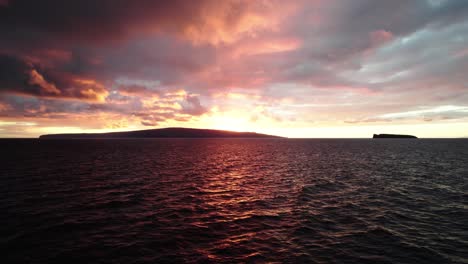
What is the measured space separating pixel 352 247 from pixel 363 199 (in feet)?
49.2

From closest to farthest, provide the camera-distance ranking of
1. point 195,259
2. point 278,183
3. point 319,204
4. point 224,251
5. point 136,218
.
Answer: point 195,259, point 224,251, point 136,218, point 319,204, point 278,183

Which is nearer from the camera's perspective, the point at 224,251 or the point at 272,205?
the point at 224,251

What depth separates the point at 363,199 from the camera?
96.5 ft

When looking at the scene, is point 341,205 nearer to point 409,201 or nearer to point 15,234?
point 409,201

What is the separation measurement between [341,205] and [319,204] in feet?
8.40

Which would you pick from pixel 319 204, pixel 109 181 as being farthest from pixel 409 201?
pixel 109 181

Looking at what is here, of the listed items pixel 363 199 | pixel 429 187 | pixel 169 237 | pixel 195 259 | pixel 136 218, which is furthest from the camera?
pixel 429 187

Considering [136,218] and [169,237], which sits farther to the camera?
[136,218]

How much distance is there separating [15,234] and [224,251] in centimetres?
1799

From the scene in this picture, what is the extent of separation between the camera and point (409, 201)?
1130 inches

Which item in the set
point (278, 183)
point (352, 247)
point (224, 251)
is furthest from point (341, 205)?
point (224, 251)

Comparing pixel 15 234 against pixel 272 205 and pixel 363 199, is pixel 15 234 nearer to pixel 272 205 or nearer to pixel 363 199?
pixel 272 205

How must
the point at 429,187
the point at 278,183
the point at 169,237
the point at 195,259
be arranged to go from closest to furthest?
the point at 195,259 → the point at 169,237 → the point at 429,187 → the point at 278,183

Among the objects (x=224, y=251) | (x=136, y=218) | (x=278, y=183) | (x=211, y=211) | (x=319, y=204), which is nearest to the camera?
(x=224, y=251)
